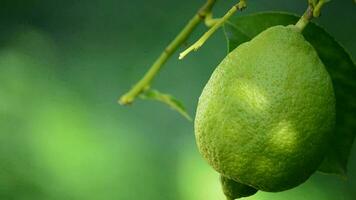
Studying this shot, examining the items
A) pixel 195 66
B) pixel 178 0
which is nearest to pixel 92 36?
pixel 178 0

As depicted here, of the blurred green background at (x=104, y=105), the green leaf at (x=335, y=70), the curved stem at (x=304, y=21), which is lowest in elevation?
the blurred green background at (x=104, y=105)

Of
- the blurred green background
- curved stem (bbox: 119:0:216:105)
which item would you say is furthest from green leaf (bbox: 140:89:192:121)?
the blurred green background

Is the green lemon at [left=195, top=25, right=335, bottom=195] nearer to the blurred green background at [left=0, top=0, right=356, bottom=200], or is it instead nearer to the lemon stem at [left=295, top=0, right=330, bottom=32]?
the lemon stem at [left=295, top=0, right=330, bottom=32]

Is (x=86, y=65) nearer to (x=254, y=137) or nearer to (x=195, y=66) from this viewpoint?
(x=195, y=66)

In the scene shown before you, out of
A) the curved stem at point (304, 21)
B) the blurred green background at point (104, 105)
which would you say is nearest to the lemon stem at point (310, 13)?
the curved stem at point (304, 21)

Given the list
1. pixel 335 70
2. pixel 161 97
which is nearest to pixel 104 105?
pixel 335 70

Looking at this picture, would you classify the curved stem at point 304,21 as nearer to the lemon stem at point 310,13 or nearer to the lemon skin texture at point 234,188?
the lemon stem at point 310,13
